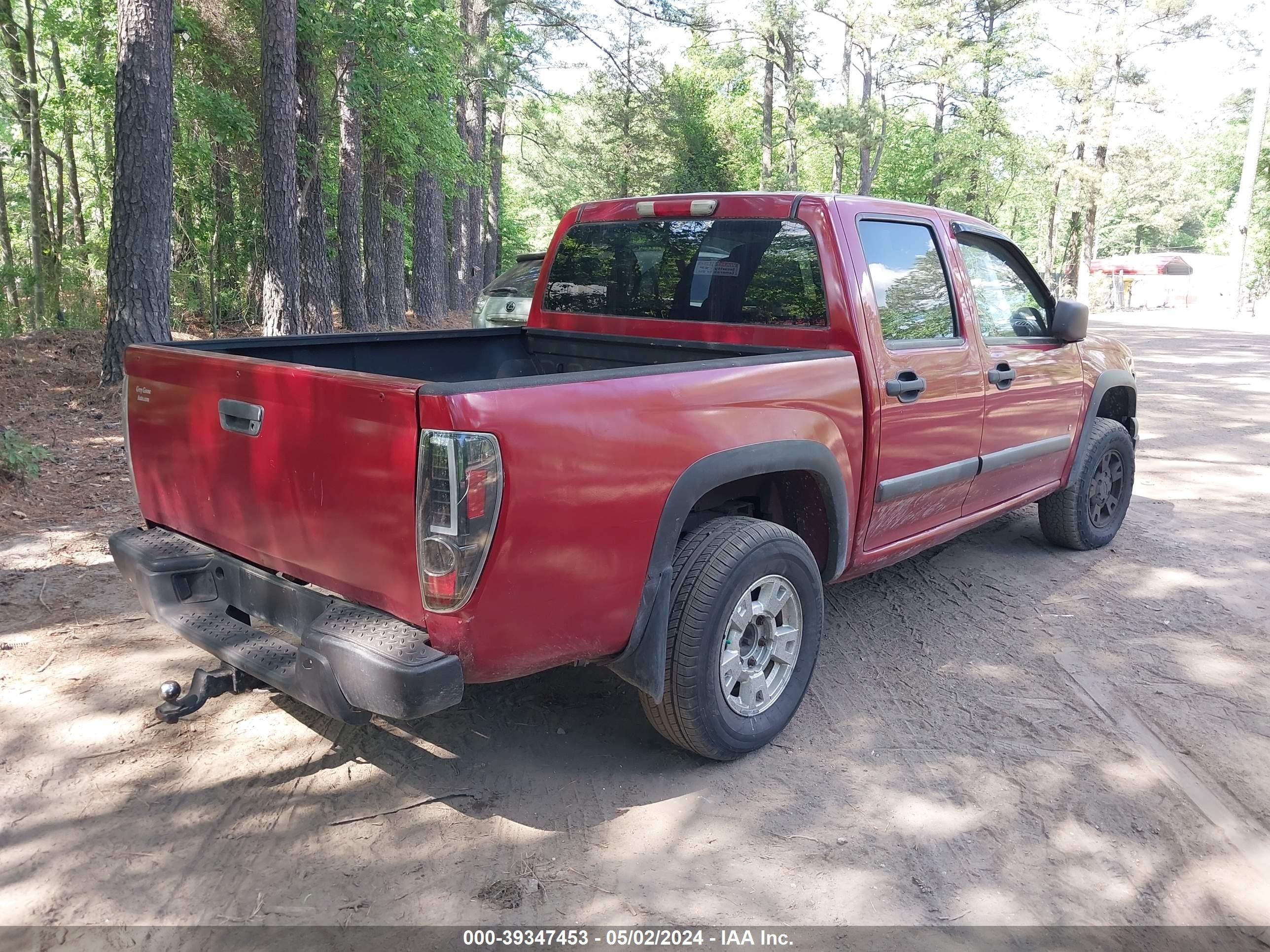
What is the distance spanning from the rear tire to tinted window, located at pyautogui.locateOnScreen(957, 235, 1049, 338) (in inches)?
37.8

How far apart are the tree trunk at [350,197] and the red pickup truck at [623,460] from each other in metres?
10.5

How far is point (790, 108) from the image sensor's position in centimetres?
3847

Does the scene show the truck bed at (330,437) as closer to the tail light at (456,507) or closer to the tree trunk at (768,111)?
the tail light at (456,507)

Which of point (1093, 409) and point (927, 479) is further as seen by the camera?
point (1093, 409)

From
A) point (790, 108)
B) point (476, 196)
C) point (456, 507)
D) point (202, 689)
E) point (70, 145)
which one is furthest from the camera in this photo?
point (790, 108)

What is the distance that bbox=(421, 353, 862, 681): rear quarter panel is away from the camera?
2.54 meters

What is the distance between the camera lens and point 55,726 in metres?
3.54

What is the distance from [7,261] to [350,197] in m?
6.35

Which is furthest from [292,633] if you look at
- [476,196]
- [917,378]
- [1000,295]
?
[476,196]

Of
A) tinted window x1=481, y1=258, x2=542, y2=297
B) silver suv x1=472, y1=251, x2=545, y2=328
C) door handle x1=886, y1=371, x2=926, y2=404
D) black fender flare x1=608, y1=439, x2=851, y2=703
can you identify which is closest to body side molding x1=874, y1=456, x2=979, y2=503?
door handle x1=886, y1=371, x2=926, y2=404

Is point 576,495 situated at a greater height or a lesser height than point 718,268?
lesser

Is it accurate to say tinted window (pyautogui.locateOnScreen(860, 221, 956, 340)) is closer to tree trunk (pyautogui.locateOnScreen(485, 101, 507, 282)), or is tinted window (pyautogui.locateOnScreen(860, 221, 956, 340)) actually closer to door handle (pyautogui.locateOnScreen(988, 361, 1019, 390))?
door handle (pyautogui.locateOnScreen(988, 361, 1019, 390))

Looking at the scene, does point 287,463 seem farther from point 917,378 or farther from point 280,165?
point 280,165

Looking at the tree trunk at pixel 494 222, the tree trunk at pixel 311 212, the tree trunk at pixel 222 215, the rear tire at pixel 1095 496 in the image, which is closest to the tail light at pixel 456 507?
the rear tire at pixel 1095 496
